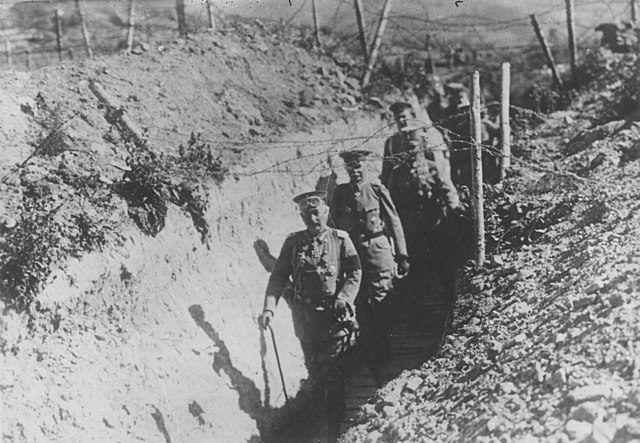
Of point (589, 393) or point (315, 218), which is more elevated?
point (315, 218)

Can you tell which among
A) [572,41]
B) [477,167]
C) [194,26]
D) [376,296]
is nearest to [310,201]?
[376,296]

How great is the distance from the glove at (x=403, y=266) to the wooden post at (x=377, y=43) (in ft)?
15.8

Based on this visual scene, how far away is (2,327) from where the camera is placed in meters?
4.91

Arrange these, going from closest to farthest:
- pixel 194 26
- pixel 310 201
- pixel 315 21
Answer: pixel 310 201 → pixel 194 26 → pixel 315 21

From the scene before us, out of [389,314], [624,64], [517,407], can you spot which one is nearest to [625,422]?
[517,407]

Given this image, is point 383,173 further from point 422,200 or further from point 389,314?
point 389,314

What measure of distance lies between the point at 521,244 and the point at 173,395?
13.4ft

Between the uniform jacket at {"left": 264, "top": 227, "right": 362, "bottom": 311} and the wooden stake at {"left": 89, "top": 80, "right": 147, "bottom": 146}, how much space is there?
2266 mm

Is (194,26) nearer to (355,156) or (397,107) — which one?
(397,107)

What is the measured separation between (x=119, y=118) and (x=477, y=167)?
424 cm

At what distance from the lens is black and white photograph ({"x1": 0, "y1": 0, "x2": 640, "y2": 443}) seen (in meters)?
4.71

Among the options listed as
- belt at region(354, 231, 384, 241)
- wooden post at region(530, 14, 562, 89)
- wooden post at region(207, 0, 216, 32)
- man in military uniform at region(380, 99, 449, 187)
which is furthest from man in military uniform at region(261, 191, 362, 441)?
wooden post at region(530, 14, 562, 89)

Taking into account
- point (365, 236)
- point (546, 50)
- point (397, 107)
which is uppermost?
point (546, 50)

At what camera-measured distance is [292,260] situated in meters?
6.40
